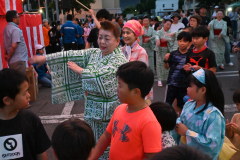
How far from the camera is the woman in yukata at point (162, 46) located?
7223 mm

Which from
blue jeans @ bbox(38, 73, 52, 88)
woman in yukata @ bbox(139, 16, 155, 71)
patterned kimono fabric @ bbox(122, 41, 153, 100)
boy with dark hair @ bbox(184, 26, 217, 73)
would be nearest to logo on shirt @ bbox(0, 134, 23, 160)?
patterned kimono fabric @ bbox(122, 41, 153, 100)

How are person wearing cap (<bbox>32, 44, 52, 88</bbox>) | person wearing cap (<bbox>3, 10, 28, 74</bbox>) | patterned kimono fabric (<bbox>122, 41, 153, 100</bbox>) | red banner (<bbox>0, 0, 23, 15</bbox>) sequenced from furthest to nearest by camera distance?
person wearing cap (<bbox>32, 44, 52, 88</bbox>)
red banner (<bbox>0, 0, 23, 15</bbox>)
person wearing cap (<bbox>3, 10, 28, 74</bbox>)
patterned kimono fabric (<bbox>122, 41, 153, 100</bbox>)

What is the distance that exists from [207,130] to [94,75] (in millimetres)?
1123

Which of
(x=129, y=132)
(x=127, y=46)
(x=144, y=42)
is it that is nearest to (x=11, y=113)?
(x=129, y=132)

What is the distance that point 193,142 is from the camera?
7.03 ft

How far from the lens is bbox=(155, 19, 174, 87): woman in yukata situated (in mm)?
7223

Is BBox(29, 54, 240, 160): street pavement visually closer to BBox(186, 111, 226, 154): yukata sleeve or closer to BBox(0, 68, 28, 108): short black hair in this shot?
BBox(0, 68, 28, 108): short black hair

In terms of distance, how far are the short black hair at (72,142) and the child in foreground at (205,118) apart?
963mm

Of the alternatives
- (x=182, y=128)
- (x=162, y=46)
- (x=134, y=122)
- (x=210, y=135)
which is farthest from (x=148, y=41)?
(x=134, y=122)

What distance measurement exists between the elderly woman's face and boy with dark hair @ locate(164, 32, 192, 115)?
1.44m

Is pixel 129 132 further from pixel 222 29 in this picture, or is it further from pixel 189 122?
pixel 222 29

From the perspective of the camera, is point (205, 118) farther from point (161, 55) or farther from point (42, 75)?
point (42, 75)

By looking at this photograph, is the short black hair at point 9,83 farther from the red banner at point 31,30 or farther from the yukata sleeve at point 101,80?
the red banner at point 31,30

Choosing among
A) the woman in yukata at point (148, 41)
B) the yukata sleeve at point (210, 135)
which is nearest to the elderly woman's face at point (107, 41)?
the yukata sleeve at point (210, 135)
